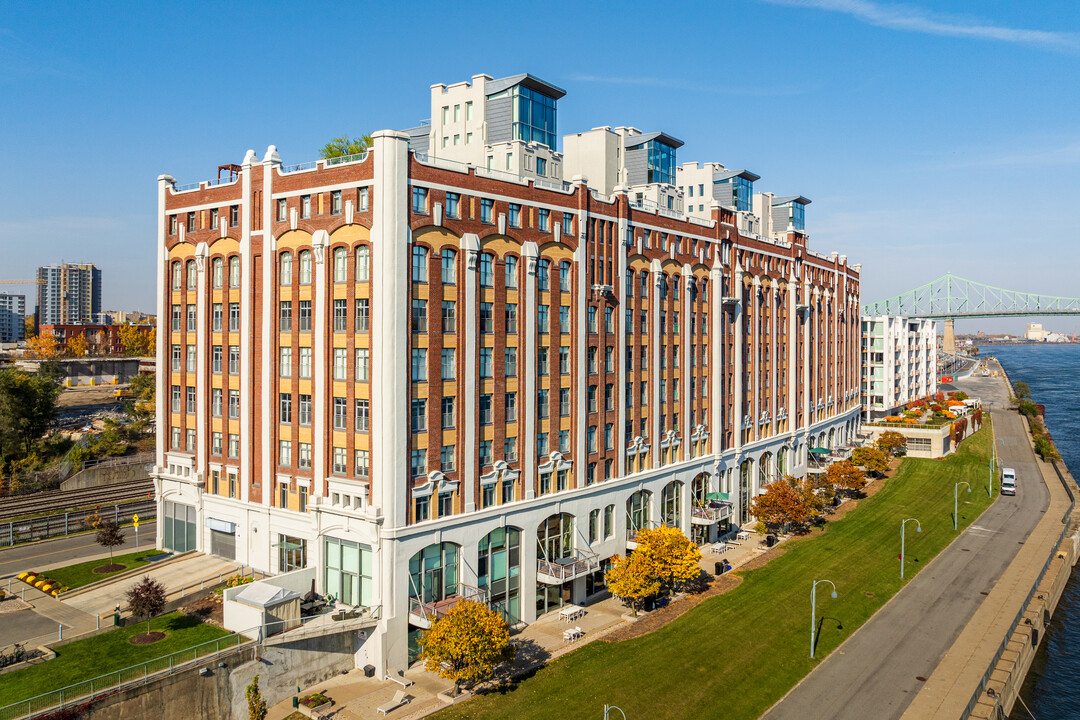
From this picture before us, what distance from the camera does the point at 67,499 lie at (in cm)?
8056

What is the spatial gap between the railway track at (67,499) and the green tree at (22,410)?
16.6 meters

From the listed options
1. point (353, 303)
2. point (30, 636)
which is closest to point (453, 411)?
point (353, 303)

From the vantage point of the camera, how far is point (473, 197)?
173 feet

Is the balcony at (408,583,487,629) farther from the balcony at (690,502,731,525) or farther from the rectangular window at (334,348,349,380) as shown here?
the balcony at (690,502,731,525)

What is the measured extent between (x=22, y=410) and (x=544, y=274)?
76740mm

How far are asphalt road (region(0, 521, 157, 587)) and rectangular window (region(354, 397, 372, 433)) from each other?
1123 inches

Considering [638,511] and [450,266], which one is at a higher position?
[450,266]

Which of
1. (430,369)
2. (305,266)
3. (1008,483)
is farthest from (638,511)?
(1008,483)

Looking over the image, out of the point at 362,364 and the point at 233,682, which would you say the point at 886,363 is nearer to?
the point at 362,364

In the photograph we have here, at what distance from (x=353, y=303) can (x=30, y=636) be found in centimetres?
2765

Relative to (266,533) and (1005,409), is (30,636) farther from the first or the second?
(1005,409)

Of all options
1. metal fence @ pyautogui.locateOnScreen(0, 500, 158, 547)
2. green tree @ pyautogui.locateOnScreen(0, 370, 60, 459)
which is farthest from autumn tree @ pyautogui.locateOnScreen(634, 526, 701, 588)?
green tree @ pyautogui.locateOnScreen(0, 370, 60, 459)

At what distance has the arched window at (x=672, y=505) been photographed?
238ft

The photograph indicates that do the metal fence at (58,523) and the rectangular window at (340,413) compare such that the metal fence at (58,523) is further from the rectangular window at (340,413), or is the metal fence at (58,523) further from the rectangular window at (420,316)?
the rectangular window at (420,316)
